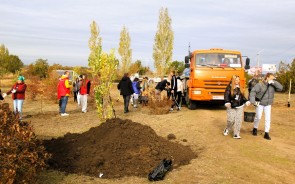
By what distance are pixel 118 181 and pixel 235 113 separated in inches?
195

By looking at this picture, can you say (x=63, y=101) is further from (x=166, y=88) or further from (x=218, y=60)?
(x=218, y=60)

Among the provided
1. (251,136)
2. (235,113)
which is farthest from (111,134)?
(251,136)

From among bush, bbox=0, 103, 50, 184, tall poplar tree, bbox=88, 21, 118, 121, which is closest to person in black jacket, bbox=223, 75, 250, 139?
tall poplar tree, bbox=88, 21, 118, 121

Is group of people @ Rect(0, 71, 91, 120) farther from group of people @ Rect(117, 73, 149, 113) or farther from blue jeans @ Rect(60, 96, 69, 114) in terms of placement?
group of people @ Rect(117, 73, 149, 113)

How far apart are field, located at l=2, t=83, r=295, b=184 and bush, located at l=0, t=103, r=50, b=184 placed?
154 centimetres

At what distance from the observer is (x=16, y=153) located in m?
4.88

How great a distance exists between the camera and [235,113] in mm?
10320

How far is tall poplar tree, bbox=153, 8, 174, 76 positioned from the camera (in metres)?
47.8

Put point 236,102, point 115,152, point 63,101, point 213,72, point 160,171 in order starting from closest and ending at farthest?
point 160,171 < point 115,152 < point 236,102 < point 63,101 < point 213,72

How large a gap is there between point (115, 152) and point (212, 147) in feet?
9.38

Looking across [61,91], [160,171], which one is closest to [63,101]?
[61,91]

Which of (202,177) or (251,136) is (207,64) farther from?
(202,177)

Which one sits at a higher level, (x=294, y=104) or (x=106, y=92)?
(x=106, y=92)

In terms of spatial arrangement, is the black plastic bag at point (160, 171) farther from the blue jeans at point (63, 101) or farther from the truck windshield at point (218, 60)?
the truck windshield at point (218, 60)
